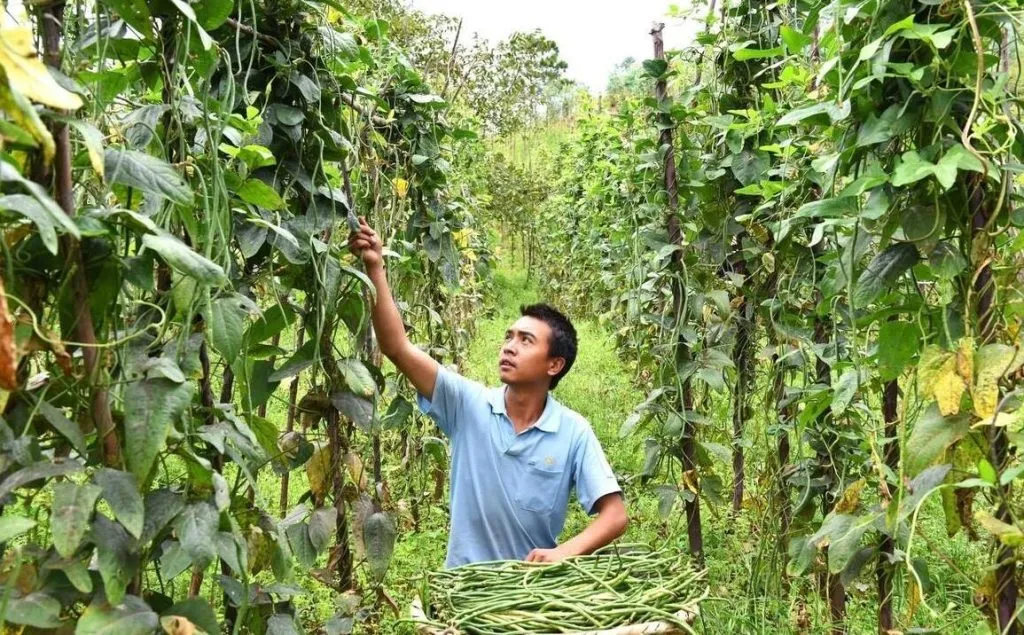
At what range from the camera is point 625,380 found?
6434mm

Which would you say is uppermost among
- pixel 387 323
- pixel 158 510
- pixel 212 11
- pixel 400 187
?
pixel 400 187

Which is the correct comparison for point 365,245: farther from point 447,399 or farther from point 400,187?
point 400,187

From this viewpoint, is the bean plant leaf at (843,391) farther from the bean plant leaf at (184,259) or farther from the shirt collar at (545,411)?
the bean plant leaf at (184,259)

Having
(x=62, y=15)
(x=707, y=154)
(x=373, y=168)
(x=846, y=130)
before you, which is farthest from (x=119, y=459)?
(x=707, y=154)

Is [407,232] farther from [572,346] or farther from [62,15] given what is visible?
[62,15]

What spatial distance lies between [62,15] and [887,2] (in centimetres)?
114

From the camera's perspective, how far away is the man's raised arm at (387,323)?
185 centimetres

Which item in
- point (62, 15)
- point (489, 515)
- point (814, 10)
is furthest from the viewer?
point (489, 515)

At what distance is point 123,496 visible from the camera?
1.01m

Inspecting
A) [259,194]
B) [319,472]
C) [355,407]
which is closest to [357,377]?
[355,407]

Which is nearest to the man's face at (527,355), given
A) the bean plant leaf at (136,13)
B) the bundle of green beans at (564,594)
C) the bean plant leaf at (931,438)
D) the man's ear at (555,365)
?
Answer: the man's ear at (555,365)

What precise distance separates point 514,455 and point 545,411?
0.47ft

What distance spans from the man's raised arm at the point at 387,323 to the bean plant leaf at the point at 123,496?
2.93 feet

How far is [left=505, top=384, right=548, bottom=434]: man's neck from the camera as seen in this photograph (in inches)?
91.6
